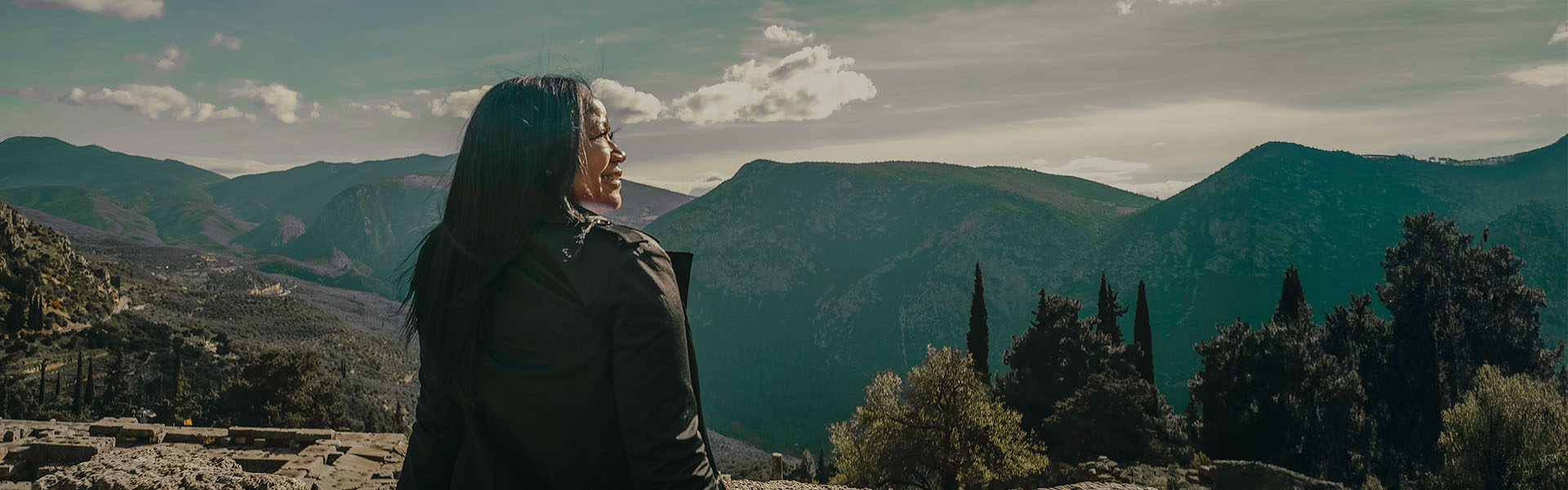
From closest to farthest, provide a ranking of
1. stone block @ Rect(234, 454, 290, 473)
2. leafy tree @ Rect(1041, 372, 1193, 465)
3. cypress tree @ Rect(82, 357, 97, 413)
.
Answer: stone block @ Rect(234, 454, 290, 473) → leafy tree @ Rect(1041, 372, 1193, 465) → cypress tree @ Rect(82, 357, 97, 413)

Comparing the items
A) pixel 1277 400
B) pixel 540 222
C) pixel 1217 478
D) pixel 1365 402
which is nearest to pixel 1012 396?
pixel 1277 400

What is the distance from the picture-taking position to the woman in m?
2.39

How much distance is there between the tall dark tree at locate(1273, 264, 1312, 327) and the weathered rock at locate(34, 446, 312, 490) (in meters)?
54.2

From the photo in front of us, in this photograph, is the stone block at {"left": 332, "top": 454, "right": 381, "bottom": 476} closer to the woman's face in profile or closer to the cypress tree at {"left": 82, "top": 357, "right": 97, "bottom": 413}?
the woman's face in profile

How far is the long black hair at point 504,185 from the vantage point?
264cm

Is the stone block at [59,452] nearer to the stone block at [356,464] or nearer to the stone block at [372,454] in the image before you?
the stone block at [356,464]

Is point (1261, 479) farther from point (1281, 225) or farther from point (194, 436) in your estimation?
point (1281, 225)

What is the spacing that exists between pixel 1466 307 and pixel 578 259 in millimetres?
61520

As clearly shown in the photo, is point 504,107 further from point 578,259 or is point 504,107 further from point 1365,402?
point 1365,402

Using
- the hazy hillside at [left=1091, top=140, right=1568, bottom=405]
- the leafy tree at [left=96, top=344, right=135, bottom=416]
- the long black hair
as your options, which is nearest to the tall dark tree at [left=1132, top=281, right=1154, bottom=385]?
the long black hair

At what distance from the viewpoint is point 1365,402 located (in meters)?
46.1

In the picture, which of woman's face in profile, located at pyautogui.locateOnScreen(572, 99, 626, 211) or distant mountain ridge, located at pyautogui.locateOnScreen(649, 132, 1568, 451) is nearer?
woman's face in profile, located at pyautogui.locateOnScreen(572, 99, 626, 211)

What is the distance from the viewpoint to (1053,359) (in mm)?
50500

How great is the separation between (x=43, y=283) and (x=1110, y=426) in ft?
254
